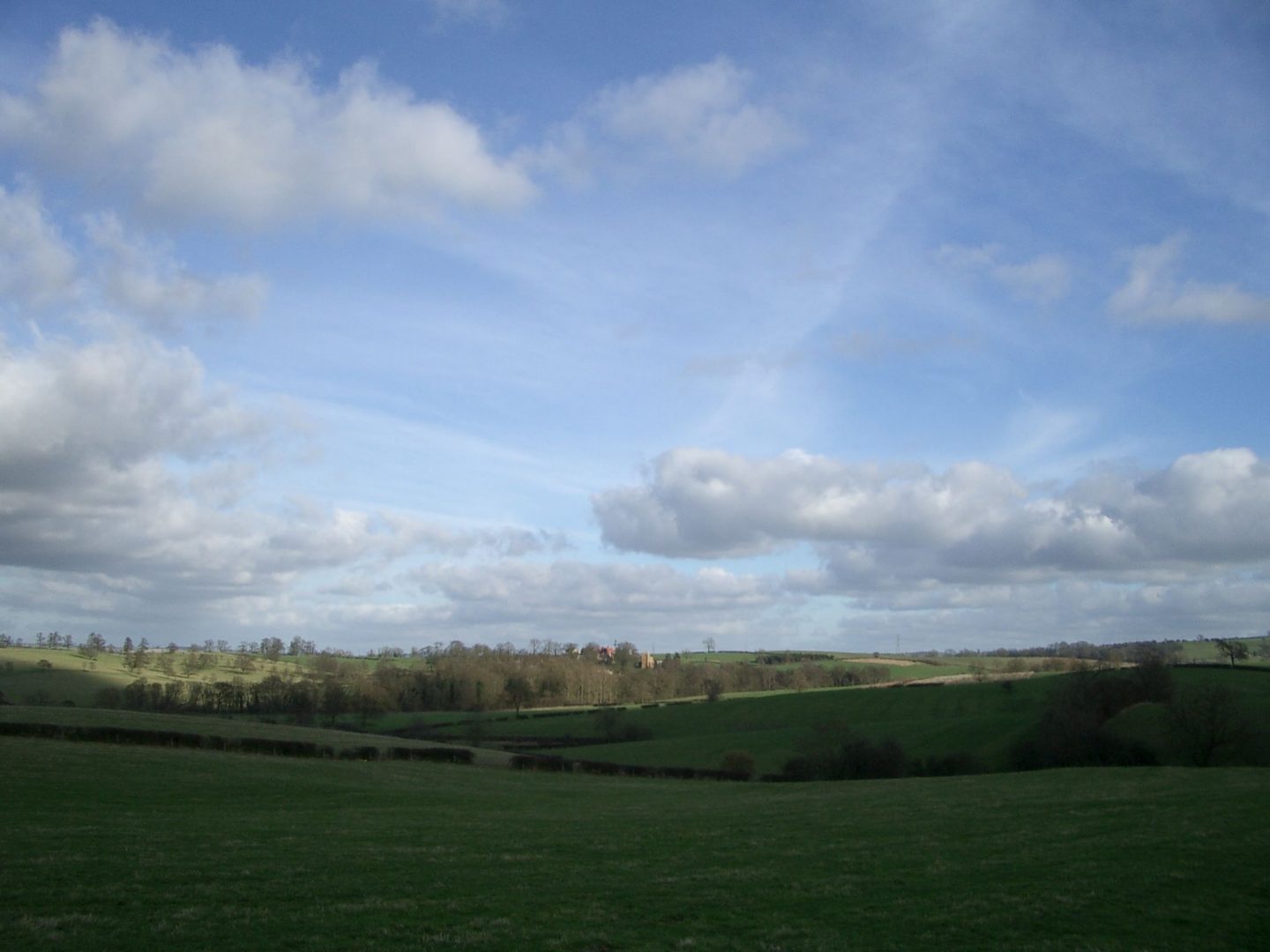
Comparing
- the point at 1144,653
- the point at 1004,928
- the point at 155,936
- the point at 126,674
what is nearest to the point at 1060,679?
the point at 1144,653

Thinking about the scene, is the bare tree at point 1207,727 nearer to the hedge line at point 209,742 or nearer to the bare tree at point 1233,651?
the hedge line at point 209,742

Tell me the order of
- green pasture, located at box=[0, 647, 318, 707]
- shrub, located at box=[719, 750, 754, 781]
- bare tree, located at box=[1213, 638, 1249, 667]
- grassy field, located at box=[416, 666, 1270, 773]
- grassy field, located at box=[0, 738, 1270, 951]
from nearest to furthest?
grassy field, located at box=[0, 738, 1270, 951] < shrub, located at box=[719, 750, 754, 781] < grassy field, located at box=[416, 666, 1270, 773] < bare tree, located at box=[1213, 638, 1249, 667] < green pasture, located at box=[0, 647, 318, 707]

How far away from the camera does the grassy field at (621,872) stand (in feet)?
44.0

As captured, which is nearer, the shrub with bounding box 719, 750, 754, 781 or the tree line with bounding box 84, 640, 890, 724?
the shrub with bounding box 719, 750, 754, 781

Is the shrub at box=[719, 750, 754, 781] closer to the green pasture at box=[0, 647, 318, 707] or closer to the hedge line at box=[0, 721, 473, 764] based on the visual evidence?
the hedge line at box=[0, 721, 473, 764]

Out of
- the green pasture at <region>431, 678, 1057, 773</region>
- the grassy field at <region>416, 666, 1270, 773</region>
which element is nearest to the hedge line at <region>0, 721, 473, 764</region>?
the green pasture at <region>431, 678, 1057, 773</region>

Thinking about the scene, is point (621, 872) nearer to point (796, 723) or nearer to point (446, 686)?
point (796, 723)

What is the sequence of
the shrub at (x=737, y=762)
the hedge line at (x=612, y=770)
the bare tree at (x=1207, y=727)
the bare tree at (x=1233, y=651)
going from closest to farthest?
the bare tree at (x=1207, y=727) → the hedge line at (x=612, y=770) → the shrub at (x=737, y=762) → the bare tree at (x=1233, y=651)

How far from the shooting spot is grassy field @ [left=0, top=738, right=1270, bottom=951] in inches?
528

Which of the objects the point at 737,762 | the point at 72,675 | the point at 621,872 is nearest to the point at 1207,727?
the point at 737,762

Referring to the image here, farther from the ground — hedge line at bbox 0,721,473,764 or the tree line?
hedge line at bbox 0,721,473,764

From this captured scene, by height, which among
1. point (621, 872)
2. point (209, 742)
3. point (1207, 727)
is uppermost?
point (621, 872)

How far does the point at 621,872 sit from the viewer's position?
18.5 metres

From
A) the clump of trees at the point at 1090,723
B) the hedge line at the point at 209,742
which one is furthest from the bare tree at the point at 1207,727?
the hedge line at the point at 209,742
